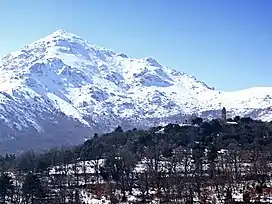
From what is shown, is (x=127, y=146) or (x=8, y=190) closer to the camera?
(x=8, y=190)

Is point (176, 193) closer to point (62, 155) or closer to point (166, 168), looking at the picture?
point (166, 168)

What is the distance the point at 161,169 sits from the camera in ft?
277

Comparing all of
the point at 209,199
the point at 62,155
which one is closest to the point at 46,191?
the point at 209,199

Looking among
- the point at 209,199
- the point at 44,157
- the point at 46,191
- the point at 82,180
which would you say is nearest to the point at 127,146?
the point at 44,157

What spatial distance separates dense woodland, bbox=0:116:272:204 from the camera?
6919 cm

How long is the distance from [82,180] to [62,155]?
19380 mm

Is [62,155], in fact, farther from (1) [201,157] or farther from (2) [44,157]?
(1) [201,157]

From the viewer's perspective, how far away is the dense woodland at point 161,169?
→ 69.2 m

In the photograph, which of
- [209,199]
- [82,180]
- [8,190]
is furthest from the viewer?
[82,180]

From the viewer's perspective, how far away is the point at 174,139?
10844 cm

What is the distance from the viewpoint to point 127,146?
345ft

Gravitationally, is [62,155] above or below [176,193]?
above

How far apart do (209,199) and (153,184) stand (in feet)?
44.2

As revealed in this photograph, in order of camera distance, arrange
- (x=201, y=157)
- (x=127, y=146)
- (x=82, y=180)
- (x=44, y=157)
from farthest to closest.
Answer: (x=127, y=146)
(x=44, y=157)
(x=201, y=157)
(x=82, y=180)
